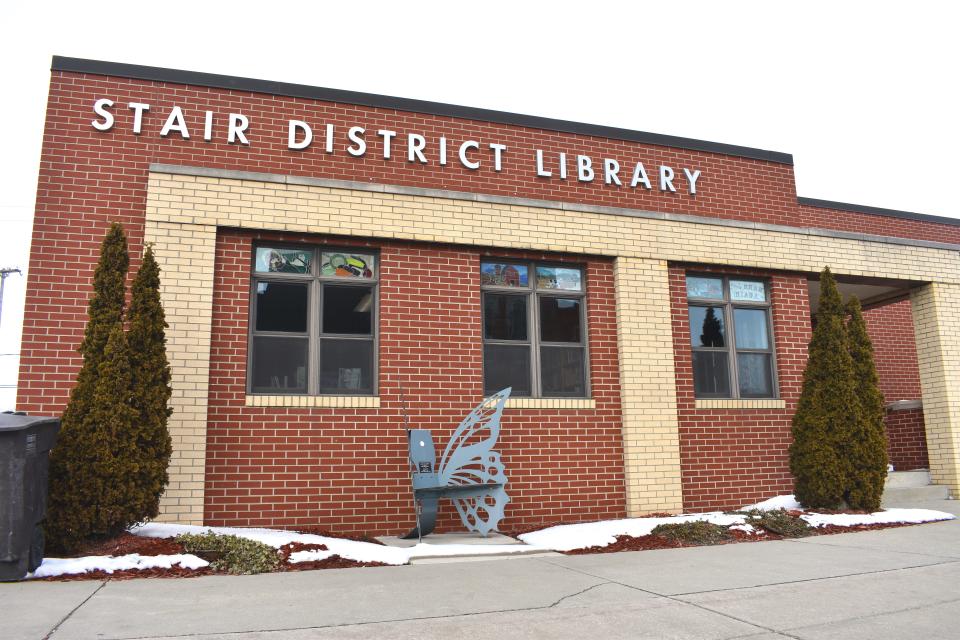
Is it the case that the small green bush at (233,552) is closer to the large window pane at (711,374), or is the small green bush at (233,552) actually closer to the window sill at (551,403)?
the window sill at (551,403)

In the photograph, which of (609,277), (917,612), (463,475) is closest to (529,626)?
(917,612)

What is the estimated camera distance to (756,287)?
1192cm

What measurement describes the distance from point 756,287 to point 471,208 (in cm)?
473

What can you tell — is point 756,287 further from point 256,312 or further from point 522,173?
point 256,312

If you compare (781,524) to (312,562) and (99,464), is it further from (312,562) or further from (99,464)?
(99,464)

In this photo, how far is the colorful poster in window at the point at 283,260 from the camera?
962cm

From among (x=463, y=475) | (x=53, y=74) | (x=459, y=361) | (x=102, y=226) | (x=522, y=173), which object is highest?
(x=53, y=74)

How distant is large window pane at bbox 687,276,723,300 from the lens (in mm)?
11555

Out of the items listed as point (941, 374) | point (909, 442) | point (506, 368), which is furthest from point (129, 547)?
point (909, 442)

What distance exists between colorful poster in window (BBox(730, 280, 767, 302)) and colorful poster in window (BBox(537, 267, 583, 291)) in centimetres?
255

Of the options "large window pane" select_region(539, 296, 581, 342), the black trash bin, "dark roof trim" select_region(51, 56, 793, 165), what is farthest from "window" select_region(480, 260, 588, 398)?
the black trash bin

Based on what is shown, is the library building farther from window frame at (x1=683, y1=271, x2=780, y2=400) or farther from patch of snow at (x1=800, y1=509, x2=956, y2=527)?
patch of snow at (x1=800, y1=509, x2=956, y2=527)

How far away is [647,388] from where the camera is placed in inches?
418

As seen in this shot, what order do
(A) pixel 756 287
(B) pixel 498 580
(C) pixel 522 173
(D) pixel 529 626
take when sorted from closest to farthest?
(D) pixel 529 626, (B) pixel 498 580, (C) pixel 522 173, (A) pixel 756 287
